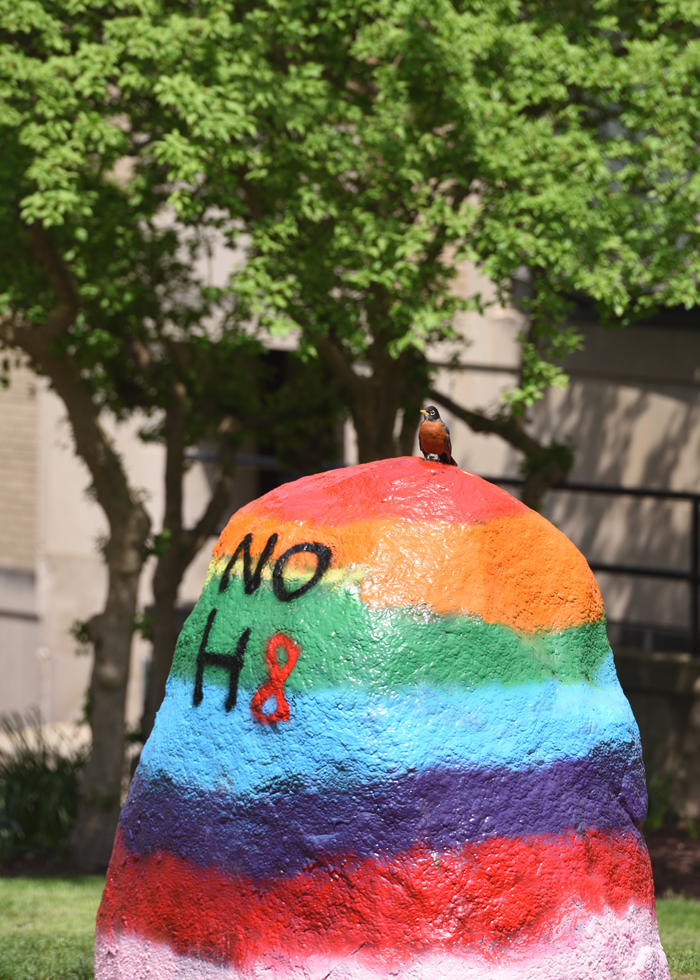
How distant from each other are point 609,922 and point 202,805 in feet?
4.41

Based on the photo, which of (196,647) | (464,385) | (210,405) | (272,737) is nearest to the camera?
(272,737)

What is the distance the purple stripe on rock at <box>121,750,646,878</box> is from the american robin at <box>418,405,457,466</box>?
1.14 meters

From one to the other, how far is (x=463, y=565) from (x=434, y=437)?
1.83ft

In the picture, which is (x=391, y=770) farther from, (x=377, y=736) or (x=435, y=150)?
(x=435, y=150)

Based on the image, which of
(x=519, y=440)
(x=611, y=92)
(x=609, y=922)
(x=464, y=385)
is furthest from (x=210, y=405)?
(x=609, y=922)

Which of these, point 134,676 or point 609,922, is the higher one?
point 609,922

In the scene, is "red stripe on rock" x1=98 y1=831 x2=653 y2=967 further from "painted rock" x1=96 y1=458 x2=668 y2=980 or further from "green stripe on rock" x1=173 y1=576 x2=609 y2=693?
"green stripe on rock" x1=173 y1=576 x2=609 y2=693

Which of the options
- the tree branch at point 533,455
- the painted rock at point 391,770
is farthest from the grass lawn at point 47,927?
the tree branch at point 533,455

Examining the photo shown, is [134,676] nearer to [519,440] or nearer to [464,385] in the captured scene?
[464,385]

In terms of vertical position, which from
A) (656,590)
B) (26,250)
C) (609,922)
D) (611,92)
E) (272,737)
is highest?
(611,92)

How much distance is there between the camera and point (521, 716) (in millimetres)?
3686

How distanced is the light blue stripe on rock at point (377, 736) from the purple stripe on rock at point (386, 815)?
38 mm

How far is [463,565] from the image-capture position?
376cm

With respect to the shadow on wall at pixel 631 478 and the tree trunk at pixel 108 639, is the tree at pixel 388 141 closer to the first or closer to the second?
the tree trunk at pixel 108 639
